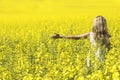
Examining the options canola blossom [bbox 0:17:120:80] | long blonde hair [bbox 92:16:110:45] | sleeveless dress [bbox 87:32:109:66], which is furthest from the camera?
long blonde hair [bbox 92:16:110:45]

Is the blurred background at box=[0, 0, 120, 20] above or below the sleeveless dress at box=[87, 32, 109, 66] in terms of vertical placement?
above

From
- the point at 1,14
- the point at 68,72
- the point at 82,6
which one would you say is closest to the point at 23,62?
the point at 68,72

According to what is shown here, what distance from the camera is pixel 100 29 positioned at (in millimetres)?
8062

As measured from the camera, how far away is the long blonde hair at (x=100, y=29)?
8.07 metres

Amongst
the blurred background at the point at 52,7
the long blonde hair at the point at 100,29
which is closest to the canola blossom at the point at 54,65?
the long blonde hair at the point at 100,29

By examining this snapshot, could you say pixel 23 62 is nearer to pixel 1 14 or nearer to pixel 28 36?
pixel 28 36

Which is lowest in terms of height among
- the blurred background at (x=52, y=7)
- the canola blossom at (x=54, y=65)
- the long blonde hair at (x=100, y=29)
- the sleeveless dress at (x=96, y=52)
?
the canola blossom at (x=54, y=65)

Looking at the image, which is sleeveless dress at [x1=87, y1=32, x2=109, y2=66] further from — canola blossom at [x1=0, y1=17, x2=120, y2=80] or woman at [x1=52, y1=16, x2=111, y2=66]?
canola blossom at [x1=0, y1=17, x2=120, y2=80]

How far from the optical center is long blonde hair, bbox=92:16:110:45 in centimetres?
807

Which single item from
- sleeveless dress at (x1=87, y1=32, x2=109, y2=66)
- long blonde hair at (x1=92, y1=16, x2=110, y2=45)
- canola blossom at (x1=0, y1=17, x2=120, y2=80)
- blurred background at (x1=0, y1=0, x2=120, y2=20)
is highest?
blurred background at (x1=0, y1=0, x2=120, y2=20)

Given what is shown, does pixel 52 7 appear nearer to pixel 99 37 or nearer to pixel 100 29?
pixel 99 37

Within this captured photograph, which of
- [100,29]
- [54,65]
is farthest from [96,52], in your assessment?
[54,65]

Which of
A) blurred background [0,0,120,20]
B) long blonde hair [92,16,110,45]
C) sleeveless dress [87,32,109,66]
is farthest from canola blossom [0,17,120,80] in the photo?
blurred background [0,0,120,20]

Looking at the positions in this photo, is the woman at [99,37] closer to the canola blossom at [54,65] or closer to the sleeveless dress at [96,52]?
the sleeveless dress at [96,52]
